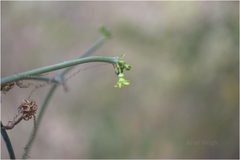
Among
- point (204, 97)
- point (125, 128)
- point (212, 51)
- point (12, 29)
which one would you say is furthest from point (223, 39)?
point (12, 29)

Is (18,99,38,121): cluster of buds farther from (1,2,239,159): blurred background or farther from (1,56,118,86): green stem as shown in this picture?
(1,2,239,159): blurred background

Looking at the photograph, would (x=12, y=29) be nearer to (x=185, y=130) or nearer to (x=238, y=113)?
(x=185, y=130)

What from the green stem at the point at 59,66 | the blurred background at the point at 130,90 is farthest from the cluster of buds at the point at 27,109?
the blurred background at the point at 130,90

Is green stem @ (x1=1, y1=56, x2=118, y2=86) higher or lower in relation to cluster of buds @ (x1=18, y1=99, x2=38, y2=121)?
higher

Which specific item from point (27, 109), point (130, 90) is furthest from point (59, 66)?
point (130, 90)

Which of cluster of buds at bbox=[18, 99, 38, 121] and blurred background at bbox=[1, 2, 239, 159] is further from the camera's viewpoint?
blurred background at bbox=[1, 2, 239, 159]

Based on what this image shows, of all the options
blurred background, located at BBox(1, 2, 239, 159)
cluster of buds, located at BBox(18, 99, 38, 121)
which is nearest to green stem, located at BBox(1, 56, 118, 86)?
cluster of buds, located at BBox(18, 99, 38, 121)

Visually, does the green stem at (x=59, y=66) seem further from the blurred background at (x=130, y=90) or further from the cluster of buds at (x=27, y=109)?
the blurred background at (x=130, y=90)

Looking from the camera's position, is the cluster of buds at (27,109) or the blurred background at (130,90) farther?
the blurred background at (130,90)
